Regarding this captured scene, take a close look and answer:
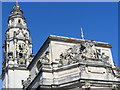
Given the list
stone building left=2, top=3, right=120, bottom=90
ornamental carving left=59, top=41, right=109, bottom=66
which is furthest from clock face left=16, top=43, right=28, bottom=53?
ornamental carving left=59, top=41, right=109, bottom=66

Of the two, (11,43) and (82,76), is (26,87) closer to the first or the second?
(82,76)

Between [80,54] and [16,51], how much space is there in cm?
1934

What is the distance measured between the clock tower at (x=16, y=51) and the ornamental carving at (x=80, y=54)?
15.1 meters

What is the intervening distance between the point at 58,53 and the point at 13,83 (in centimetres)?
1472

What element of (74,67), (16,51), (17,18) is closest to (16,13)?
(17,18)

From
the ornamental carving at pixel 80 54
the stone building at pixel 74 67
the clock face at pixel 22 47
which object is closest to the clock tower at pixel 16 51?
the clock face at pixel 22 47

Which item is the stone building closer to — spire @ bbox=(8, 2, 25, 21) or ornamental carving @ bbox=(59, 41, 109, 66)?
ornamental carving @ bbox=(59, 41, 109, 66)

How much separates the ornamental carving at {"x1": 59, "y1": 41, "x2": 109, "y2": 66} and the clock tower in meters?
15.1

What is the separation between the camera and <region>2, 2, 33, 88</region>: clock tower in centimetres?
3881

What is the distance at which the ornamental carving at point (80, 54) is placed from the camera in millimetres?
24341

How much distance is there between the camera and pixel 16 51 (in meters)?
41.5

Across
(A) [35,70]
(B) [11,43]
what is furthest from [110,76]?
(B) [11,43]

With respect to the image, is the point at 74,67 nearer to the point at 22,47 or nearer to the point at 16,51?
the point at 16,51

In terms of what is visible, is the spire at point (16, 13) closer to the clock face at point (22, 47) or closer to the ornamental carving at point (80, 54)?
the clock face at point (22, 47)
